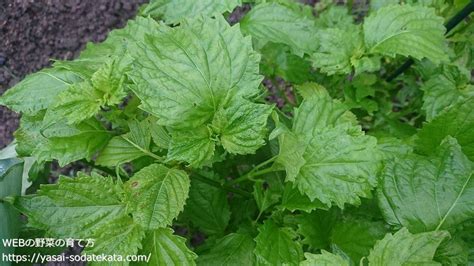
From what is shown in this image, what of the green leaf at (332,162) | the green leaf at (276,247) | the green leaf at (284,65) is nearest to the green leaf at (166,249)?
the green leaf at (276,247)

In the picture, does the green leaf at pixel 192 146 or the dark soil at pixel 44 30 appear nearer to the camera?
→ the green leaf at pixel 192 146

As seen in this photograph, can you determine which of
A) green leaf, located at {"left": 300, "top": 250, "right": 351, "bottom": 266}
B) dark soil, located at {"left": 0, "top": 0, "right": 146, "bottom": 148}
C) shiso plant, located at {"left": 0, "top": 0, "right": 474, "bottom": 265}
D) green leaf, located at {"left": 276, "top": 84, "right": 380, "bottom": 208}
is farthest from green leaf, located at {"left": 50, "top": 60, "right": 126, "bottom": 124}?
dark soil, located at {"left": 0, "top": 0, "right": 146, "bottom": 148}

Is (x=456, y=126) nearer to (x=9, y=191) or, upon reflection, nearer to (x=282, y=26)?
(x=282, y=26)

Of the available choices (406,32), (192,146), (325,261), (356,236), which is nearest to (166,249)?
(192,146)

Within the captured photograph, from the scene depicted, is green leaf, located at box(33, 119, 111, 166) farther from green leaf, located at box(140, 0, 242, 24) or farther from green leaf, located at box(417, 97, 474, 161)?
green leaf, located at box(417, 97, 474, 161)

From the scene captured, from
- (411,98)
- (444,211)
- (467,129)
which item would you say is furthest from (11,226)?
(411,98)

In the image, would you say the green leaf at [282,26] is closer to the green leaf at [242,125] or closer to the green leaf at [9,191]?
the green leaf at [242,125]
